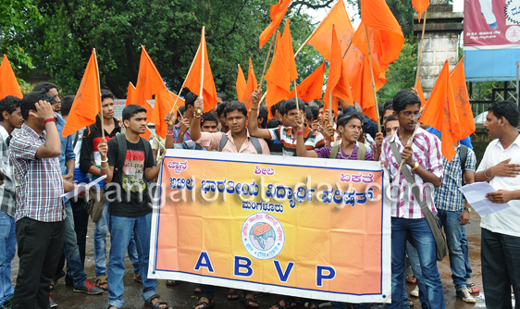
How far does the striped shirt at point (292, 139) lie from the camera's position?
4.76 metres

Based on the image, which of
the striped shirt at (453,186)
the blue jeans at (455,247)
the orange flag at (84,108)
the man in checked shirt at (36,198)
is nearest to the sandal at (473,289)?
the blue jeans at (455,247)

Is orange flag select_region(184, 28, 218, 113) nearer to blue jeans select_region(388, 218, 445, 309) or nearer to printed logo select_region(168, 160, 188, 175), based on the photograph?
printed logo select_region(168, 160, 188, 175)

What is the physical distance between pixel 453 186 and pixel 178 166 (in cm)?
296

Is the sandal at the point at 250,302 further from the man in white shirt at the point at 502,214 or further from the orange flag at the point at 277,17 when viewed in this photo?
the orange flag at the point at 277,17

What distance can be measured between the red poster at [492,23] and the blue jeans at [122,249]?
8121 millimetres

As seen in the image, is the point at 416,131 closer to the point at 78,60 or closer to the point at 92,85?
the point at 92,85

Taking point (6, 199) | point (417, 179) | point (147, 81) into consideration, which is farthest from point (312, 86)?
point (6, 199)

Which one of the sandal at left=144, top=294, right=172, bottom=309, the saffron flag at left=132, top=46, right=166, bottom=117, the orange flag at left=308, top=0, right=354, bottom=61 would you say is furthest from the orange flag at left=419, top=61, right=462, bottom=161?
the saffron flag at left=132, top=46, right=166, bottom=117

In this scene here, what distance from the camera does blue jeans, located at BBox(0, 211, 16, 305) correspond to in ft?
13.9

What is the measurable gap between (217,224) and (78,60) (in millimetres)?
10729

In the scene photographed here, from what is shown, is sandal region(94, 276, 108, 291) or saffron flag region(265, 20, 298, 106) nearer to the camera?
saffron flag region(265, 20, 298, 106)

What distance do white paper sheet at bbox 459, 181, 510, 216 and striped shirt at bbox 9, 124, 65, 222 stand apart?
345cm

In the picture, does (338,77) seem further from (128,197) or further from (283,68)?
(128,197)

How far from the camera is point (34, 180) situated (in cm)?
376
